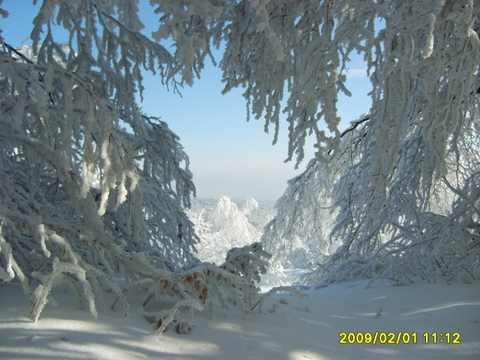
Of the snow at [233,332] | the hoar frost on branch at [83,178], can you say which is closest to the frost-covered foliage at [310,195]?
the hoar frost on branch at [83,178]

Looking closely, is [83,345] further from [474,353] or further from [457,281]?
[457,281]

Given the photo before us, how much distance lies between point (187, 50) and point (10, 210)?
1228 millimetres

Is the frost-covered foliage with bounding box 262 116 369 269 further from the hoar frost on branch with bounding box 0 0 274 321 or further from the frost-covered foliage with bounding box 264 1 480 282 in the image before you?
the hoar frost on branch with bounding box 0 0 274 321

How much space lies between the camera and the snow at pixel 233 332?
1395mm

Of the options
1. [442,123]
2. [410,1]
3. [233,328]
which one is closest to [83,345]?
[233,328]

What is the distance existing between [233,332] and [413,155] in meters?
3.63

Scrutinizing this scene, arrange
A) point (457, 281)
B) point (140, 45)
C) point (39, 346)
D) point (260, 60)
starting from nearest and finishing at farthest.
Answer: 1. point (39, 346)
2. point (260, 60)
3. point (457, 281)
4. point (140, 45)

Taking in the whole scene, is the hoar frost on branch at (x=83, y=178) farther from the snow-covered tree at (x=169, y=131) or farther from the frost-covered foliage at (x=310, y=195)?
the frost-covered foliage at (x=310, y=195)

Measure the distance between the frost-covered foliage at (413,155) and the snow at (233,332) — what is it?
76 cm

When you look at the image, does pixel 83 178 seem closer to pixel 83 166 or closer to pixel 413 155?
pixel 83 166

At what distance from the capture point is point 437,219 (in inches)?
141

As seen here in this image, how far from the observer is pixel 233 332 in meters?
1.71

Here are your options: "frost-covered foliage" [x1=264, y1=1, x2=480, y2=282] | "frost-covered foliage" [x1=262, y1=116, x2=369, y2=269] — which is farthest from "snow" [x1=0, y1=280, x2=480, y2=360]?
"frost-covered foliage" [x1=262, y1=116, x2=369, y2=269]

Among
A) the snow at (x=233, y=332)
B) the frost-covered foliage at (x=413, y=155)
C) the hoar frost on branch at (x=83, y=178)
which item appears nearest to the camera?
the snow at (x=233, y=332)
